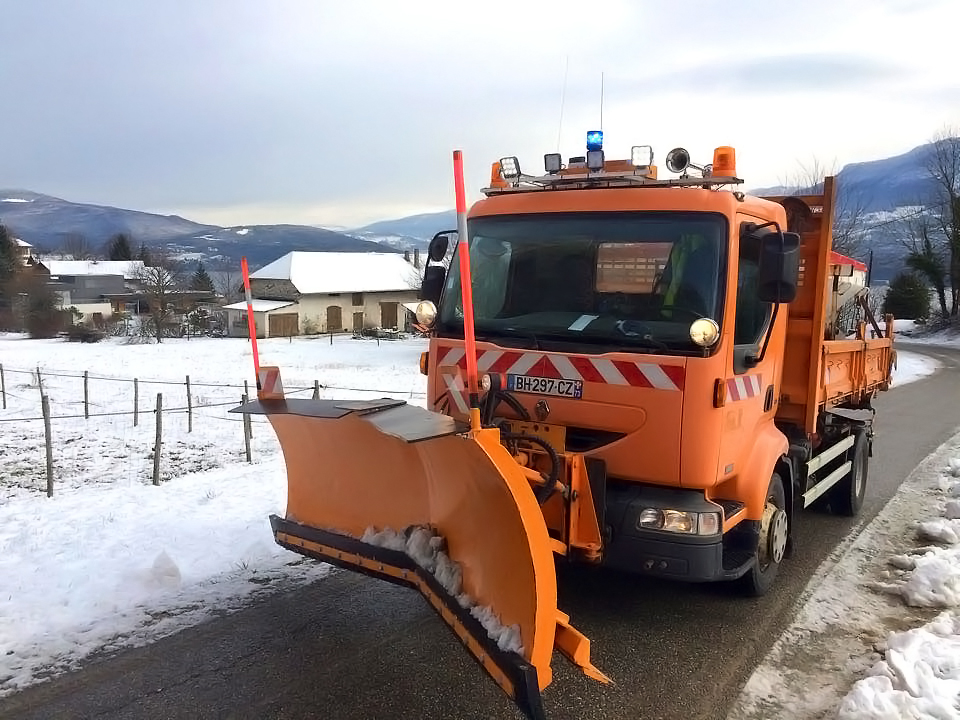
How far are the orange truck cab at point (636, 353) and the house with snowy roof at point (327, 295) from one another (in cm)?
5008

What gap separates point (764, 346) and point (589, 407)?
4.14ft

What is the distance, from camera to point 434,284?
527 centimetres

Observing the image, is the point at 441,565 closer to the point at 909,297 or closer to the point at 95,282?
the point at 909,297

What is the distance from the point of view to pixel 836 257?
6.06 m

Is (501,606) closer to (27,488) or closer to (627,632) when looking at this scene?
(627,632)

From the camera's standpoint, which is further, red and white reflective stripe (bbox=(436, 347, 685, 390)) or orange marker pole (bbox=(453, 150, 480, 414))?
red and white reflective stripe (bbox=(436, 347, 685, 390))

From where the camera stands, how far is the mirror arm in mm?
4430

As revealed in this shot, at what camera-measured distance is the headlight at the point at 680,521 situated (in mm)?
3992

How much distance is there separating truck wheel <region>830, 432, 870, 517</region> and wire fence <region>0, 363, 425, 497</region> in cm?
614

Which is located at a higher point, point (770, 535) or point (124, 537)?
point (770, 535)

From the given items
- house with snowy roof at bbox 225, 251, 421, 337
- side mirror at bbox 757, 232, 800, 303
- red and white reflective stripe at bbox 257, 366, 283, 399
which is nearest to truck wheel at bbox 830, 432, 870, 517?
side mirror at bbox 757, 232, 800, 303

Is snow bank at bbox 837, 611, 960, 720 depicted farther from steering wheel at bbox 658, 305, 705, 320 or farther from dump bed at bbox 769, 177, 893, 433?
steering wheel at bbox 658, 305, 705, 320

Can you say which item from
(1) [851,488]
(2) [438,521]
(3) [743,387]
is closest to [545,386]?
(2) [438,521]

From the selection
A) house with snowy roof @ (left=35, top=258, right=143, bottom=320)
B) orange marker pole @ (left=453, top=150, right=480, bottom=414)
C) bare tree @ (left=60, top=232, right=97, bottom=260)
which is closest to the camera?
orange marker pole @ (left=453, top=150, right=480, bottom=414)
